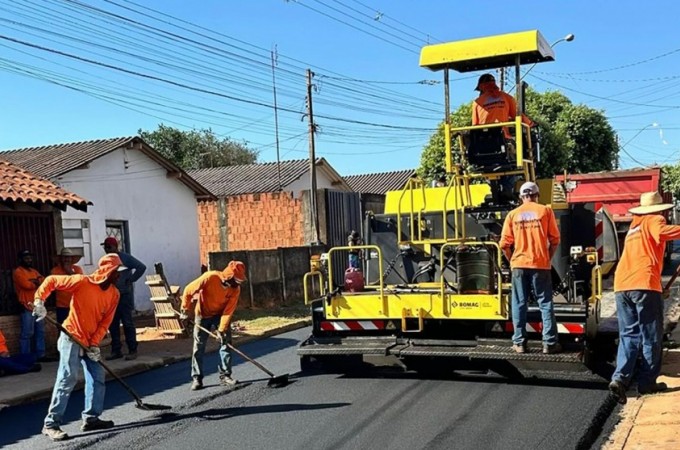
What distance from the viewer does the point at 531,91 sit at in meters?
25.4

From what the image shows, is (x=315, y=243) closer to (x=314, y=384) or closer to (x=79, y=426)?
(x=314, y=384)

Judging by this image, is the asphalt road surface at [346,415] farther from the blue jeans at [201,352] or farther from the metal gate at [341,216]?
the metal gate at [341,216]

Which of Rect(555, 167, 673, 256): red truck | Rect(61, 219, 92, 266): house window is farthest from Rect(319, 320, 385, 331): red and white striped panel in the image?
Rect(555, 167, 673, 256): red truck

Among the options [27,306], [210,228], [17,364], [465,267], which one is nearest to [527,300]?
[465,267]

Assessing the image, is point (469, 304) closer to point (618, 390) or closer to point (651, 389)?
point (618, 390)

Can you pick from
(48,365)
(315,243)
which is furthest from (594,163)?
(48,365)

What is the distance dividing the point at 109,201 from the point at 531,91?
1668cm

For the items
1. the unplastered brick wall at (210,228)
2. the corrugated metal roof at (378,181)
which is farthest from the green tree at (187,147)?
the unplastered brick wall at (210,228)

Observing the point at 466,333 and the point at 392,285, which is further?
the point at 392,285

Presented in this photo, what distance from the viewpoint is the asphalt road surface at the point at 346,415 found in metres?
5.22

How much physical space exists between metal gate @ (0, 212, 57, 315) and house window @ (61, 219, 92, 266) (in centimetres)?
326

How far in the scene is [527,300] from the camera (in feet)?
20.9

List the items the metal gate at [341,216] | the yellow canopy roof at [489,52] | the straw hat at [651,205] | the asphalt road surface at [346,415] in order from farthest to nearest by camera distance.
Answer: the metal gate at [341,216], the yellow canopy roof at [489,52], the straw hat at [651,205], the asphalt road surface at [346,415]

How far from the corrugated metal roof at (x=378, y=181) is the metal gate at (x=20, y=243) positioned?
21.9m
